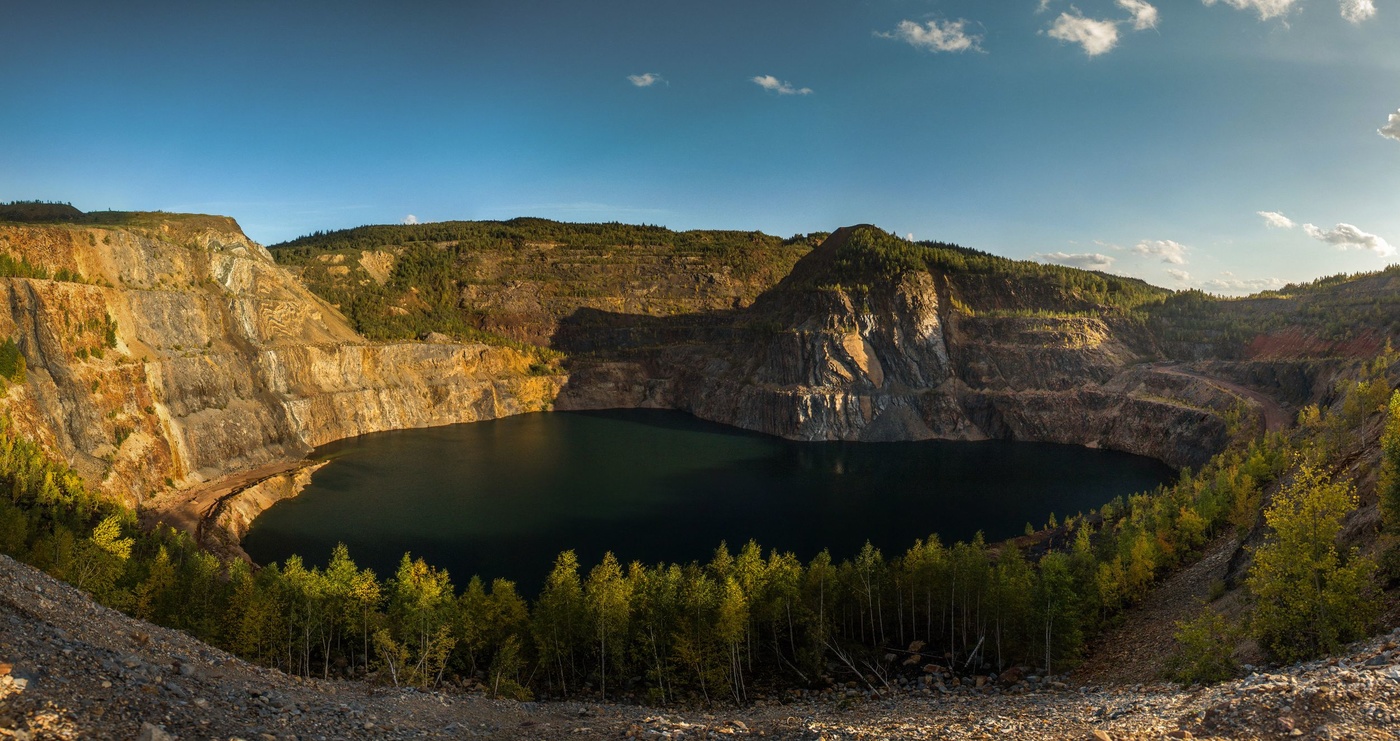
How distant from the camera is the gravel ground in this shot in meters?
13.5

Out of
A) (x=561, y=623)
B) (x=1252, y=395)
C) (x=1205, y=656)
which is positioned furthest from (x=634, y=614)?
(x=1252, y=395)

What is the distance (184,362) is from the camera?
75688 millimetres

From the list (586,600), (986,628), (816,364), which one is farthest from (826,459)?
(586,600)

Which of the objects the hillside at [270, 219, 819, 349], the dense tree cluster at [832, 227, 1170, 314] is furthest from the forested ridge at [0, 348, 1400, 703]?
the hillside at [270, 219, 819, 349]

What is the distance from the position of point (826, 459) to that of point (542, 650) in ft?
214

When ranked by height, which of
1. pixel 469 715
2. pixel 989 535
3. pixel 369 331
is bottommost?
pixel 989 535

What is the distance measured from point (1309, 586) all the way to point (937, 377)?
317 feet

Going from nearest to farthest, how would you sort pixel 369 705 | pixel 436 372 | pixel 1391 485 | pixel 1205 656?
pixel 369 705 < pixel 1205 656 < pixel 1391 485 < pixel 436 372

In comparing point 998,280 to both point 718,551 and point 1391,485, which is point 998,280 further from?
point 1391,485

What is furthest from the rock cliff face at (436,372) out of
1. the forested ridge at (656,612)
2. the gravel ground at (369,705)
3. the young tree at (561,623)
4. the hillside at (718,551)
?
the gravel ground at (369,705)

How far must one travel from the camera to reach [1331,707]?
579 inches

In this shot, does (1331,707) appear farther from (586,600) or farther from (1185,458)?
(1185,458)

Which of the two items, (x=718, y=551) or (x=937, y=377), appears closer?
(x=718, y=551)

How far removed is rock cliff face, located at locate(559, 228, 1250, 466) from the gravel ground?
8684 centimetres
